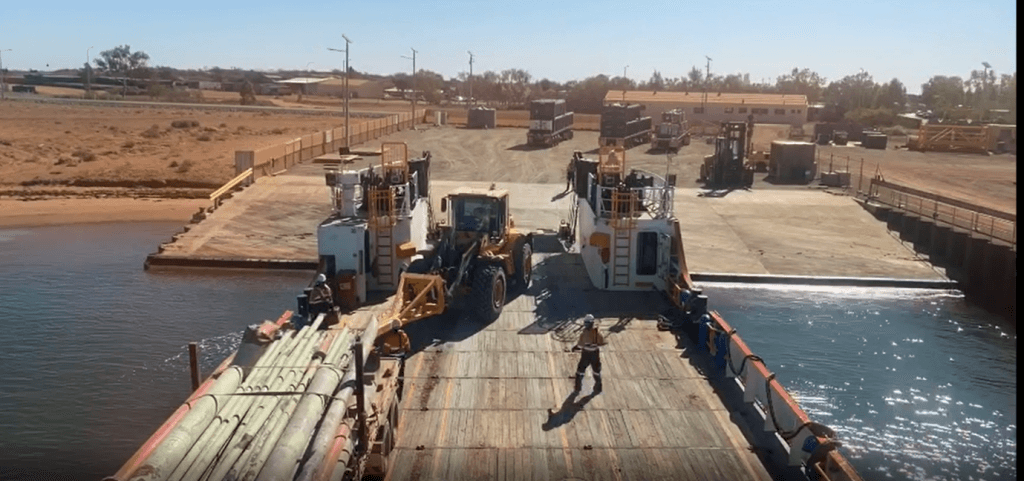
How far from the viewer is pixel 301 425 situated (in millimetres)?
8898

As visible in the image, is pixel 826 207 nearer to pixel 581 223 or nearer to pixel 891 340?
pixel 891 340

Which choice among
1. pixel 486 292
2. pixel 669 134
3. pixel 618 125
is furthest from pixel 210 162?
pixel 486 292

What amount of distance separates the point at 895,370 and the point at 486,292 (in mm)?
10779

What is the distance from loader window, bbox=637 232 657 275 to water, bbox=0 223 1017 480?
4.07 metres

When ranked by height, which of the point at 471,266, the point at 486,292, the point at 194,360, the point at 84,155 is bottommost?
the point at 194,360

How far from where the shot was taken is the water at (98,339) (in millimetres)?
16281

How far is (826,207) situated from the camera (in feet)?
131

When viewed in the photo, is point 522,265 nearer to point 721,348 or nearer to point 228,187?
point 721,348

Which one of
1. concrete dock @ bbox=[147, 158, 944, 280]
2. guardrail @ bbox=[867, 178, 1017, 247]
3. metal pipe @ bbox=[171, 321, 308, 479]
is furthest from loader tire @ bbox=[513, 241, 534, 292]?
guardrail @ bbox=[867, 178, 1017, 247]

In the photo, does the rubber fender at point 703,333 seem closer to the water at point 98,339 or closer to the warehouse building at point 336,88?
the water at point 98,339

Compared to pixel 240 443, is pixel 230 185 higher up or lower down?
higher up

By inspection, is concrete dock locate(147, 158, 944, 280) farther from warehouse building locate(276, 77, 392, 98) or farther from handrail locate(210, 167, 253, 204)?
warehouse building locate(276, 77, 392, 98)

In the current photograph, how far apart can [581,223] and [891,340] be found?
8.80 m

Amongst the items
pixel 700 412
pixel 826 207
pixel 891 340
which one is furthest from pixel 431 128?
pixel 700 412
